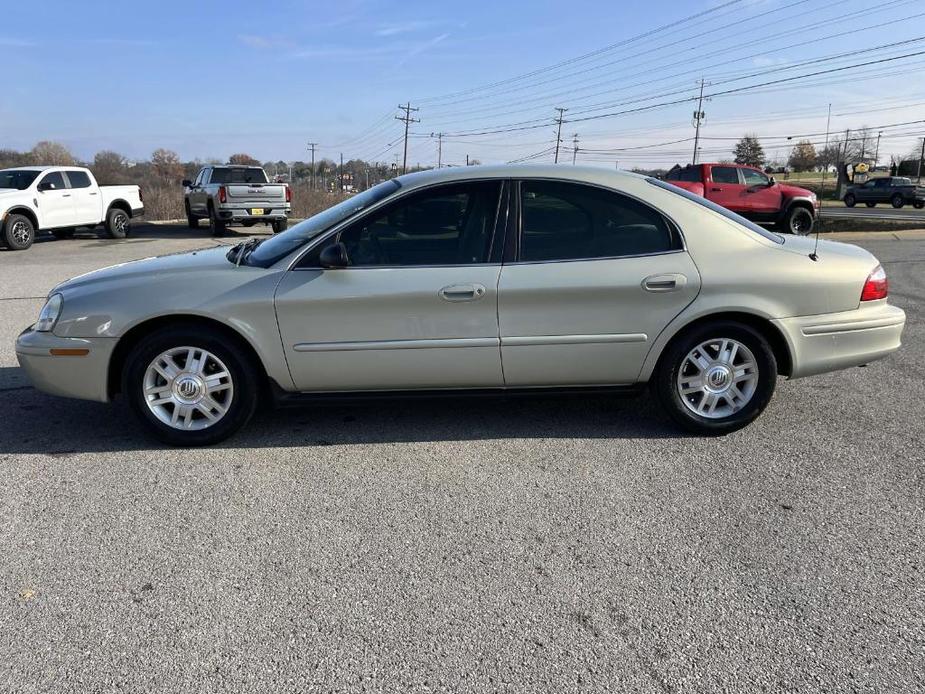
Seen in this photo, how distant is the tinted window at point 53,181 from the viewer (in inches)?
666

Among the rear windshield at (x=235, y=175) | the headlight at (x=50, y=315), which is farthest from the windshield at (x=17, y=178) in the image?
the headlight at (x=50, y=315)

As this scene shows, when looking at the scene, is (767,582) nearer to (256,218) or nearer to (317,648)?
(317,648)

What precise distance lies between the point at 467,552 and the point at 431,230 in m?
1.98

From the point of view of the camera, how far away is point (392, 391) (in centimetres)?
449

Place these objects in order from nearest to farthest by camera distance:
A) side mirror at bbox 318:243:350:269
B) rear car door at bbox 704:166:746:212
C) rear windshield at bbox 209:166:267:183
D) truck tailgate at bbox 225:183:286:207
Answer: side mirror at bbox 318:243:350:269, truck tailgate at bbox 225:183:286:207, rear windshield at bbox 209:166:267:183, rear car door at bbox 704:166:746:212

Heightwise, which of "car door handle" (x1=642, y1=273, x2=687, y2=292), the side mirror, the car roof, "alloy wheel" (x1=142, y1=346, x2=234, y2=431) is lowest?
"alloy wheel" (x1=142, y1=346, x2=234, y2=431)

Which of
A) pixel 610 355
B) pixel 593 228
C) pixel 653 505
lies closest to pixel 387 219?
pixel 593 228

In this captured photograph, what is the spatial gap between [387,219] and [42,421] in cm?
264

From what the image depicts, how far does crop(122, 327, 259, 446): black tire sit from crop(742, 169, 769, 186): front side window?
62.2 ft

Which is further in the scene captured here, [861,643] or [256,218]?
[256,218]

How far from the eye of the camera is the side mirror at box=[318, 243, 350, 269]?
14.0 feet

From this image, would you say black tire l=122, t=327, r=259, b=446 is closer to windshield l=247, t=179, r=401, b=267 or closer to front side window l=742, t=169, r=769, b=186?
windshield l=247, t=179, r=401, b=267

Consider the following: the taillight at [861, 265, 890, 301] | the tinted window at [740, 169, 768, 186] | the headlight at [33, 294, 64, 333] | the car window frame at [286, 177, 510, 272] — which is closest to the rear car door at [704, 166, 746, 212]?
the tinted window at [740, 169, 768, 186]

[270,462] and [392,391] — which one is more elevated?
[392,391]
